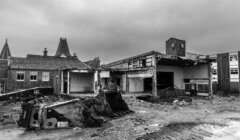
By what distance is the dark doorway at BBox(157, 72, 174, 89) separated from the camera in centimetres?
2219

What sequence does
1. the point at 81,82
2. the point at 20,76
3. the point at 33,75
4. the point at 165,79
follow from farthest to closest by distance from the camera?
1. the point at 33,75
2. the point at 20,76
3. the point at 165,79
4. the point at 81,82

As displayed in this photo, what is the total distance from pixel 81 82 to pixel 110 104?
41.9 feet

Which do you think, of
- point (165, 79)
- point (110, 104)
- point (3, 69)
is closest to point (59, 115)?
point (110, 104)

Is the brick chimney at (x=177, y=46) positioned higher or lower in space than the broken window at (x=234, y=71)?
higher

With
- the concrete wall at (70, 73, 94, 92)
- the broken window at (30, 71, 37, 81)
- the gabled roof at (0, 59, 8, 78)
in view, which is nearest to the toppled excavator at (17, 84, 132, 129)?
the concrete wall at (70, 73, 94, 92)

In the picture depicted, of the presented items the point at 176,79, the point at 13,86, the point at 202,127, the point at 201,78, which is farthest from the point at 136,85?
the point at 13,86

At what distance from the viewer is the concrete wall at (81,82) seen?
20.7 metres

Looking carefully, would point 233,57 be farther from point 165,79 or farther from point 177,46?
point 165,79

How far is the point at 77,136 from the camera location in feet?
19.9

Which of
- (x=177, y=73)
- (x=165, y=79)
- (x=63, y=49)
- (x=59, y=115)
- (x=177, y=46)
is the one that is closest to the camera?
(x=59, y=115)

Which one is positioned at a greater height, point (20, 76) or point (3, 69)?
point (3, 69)

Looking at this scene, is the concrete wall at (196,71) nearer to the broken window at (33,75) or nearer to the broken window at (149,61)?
the broken window at (149,61)

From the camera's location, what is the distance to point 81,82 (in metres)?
21.3

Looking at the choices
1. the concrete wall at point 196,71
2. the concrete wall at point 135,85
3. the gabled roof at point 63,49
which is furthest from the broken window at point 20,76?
the concrete wall at point 196,71
